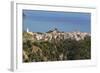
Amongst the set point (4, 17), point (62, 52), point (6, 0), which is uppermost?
point (6, 0)

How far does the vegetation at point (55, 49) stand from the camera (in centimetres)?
187

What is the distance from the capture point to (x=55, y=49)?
1.96m

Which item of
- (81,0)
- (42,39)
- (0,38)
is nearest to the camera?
(0,38)

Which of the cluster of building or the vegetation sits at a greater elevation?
the cluster of building

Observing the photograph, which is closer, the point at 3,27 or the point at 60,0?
the point at 3,27

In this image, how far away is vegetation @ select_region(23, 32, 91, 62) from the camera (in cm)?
187

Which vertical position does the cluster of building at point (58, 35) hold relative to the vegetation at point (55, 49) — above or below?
above

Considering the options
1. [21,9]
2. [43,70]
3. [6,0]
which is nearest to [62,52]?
[43,70]

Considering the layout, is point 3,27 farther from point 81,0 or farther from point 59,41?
point 81,0

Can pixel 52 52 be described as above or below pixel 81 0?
below

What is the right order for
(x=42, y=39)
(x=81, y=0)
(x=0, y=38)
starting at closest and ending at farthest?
(x=0, y=38), (x=42, y=39), (x=81, y=0)

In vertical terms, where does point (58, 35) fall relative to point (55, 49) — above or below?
above

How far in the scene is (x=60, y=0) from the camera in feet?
6.48

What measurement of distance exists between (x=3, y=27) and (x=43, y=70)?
46 centimetres
